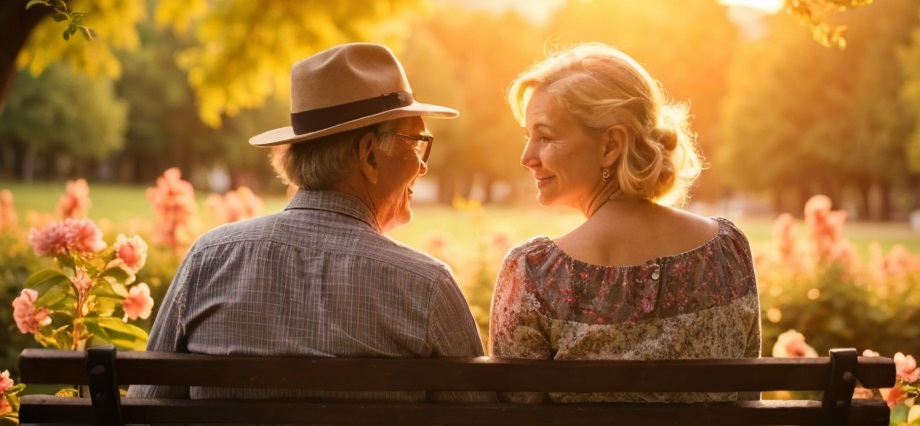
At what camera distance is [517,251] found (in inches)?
111

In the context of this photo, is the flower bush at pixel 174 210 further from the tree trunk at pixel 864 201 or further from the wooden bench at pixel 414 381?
the tree trunk at pixel 864 201

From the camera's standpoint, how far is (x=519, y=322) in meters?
2.76

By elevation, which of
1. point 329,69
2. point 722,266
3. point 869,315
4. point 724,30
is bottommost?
point 869,315

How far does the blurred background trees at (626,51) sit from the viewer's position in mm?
39219

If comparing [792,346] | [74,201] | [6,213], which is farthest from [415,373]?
[6,213]

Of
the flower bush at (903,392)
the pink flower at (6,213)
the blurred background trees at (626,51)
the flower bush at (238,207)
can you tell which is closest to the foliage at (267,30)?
the flower bush at (238,207)

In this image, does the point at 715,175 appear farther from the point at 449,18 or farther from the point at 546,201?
the point at 546,201

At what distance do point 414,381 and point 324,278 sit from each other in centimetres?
39

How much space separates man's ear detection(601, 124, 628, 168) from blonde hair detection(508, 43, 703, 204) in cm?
1

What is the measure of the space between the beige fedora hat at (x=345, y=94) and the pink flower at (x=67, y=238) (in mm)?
1138

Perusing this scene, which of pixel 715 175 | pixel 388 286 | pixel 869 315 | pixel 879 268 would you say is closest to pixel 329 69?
pixel 388 286

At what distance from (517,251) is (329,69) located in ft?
2.60

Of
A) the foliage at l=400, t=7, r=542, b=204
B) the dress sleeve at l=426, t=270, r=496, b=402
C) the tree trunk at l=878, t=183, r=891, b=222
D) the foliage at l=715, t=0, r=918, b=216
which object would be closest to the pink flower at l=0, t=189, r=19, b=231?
the dress sleeve at l=426, t=270, r=496, b=402

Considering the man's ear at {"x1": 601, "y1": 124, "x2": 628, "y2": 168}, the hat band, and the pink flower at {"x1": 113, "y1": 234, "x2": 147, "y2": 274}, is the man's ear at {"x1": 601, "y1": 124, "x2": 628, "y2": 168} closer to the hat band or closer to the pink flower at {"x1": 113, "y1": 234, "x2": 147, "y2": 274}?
the hat band
